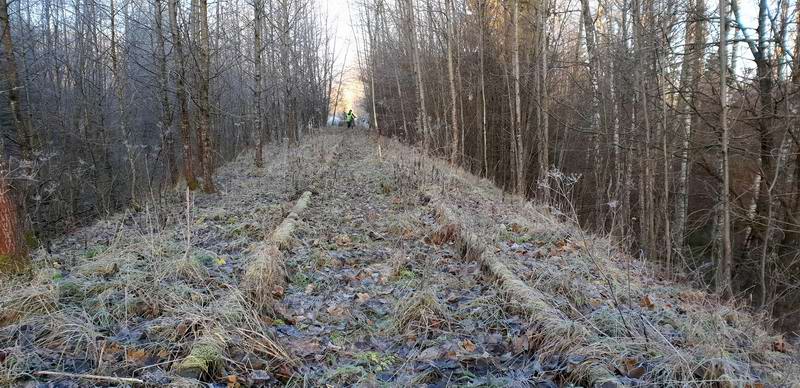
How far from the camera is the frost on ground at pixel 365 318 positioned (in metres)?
2.90

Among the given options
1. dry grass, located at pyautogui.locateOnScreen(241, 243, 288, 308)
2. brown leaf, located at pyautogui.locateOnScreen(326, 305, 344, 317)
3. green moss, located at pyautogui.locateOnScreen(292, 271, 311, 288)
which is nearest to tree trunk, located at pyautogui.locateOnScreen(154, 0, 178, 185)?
dry grass, located at pyautogui.locateOnScreen(241, 243, 288, 308)

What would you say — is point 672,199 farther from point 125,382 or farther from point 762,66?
point 125,382

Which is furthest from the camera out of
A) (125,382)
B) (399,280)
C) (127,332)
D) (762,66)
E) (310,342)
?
(762,66)

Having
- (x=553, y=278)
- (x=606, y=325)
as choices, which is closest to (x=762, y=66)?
(x=553, y=278)

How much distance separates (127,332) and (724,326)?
13.9 feet

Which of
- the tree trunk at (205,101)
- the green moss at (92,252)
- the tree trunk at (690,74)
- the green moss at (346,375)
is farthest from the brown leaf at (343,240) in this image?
the tree trunk at (690,74)

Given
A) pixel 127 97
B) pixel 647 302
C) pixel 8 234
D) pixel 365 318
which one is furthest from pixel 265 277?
pixel 127 97

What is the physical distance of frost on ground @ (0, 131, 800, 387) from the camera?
9.51 ft

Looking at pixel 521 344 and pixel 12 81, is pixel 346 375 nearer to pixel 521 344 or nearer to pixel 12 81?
pixel 521 344

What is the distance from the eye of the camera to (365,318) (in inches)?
157

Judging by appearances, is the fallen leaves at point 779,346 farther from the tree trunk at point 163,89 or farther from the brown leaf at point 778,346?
the tree trunk at point 163,89

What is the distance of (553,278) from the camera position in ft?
14.8

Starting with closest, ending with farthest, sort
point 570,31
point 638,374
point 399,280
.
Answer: point 638,374, point 399,280, point 570,31

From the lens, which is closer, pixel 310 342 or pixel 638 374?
pixel 638 374
